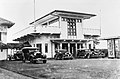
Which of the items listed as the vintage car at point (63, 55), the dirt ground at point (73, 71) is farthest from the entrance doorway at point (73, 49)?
the dirt ground at point (73, 71)

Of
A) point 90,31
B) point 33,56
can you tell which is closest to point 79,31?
point 90,31

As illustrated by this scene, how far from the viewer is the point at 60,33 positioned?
77.8ft

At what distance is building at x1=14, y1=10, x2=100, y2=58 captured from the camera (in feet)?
75.2

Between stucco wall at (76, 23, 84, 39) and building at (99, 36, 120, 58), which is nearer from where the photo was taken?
building at (99, 36, 120, 58)

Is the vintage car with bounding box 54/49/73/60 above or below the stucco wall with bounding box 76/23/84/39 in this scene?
below

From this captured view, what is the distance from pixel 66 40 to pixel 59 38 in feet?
3.34

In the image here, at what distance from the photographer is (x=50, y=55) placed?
76.8 feet

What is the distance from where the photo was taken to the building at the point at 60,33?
22.9 m

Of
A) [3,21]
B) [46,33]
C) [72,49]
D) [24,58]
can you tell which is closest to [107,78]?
[24,58]

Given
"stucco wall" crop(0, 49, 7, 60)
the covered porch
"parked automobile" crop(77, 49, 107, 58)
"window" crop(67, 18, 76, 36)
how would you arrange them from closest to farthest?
1. "stucco wall" crop(0, 49, 7, 60)
2. "parked automobile" crop(77, 49, 107, 58)
3. the covered porch
4. "window" crop(67, 18, 76, 36)

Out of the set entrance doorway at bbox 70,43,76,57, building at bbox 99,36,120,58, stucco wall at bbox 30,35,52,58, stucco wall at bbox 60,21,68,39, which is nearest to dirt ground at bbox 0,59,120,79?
building at bbox 99,36,120,58

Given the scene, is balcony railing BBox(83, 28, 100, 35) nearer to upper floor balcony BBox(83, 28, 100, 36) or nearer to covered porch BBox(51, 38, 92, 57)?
upper floor balcony BBox(83, 28, 100, 36)

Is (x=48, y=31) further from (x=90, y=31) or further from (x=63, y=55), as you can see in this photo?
(x=90, y=31)

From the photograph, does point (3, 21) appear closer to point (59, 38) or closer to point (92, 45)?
point (59, 38)
